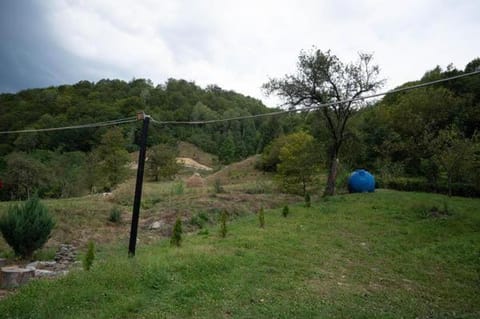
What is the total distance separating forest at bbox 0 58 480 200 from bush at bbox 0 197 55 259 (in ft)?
43.4

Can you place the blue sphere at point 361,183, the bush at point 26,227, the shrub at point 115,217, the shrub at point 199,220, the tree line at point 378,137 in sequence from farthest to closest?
the blue sphere at point 361,183, the tree line at point 378,137, the shrub at point 115,217, the shrub at point 199,220, the bush at point 26,227

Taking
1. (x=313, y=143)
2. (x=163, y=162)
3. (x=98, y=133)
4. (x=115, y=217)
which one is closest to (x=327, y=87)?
(x=313, y=143)

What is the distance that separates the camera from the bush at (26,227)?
7.96 metres

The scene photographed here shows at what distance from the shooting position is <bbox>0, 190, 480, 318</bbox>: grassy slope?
4.59 m

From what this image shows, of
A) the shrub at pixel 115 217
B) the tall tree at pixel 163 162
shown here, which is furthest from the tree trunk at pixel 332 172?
the tall tree at pixel 163 162

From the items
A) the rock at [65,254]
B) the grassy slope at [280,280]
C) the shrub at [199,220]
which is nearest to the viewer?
the grassy slope at [280,280]

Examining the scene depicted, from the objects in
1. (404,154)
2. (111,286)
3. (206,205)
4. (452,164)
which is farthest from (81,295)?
(404,154)

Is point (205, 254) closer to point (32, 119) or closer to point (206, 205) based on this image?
point (206, 205)

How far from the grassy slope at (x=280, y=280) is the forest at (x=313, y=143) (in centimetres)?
603

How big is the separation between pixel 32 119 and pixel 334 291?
56954 mm

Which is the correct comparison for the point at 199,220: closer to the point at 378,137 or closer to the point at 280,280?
the point at 280,280

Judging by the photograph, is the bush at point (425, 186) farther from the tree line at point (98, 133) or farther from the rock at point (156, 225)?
the tree line at point (98, 133)

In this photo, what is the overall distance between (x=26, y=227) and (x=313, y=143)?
48.0ft

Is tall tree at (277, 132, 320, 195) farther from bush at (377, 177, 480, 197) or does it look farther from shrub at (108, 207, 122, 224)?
shrub at (108, 207, 122, 224)
